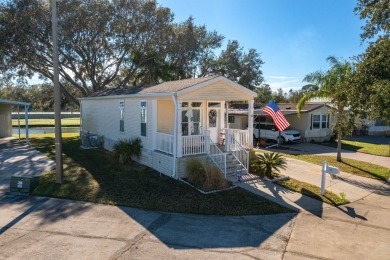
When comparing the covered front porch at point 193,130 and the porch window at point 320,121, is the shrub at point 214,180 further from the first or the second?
the porch window at point 320,121

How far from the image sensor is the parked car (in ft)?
73.0

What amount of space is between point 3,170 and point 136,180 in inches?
242

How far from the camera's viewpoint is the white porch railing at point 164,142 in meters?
11.6

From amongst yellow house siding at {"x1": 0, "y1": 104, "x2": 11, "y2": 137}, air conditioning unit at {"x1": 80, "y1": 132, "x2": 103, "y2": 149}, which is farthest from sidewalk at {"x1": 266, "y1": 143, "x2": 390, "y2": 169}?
yellow house siding at {"x1": 0, "y1": 104, "x2": 11, "y2": 137}

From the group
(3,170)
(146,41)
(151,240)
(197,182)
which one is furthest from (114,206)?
(146,41)

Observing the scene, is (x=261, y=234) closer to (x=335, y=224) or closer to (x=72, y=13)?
(x=335, y=224)

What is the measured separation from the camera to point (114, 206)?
8344 mm

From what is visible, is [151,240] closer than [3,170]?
Yes

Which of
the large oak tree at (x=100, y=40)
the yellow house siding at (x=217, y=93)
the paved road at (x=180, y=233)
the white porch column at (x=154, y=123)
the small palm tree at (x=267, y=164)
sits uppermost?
the large oak tree at (x=100, y=40)

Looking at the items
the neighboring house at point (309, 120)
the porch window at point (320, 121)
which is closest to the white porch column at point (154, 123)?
the neighboring house at point (309, 120)

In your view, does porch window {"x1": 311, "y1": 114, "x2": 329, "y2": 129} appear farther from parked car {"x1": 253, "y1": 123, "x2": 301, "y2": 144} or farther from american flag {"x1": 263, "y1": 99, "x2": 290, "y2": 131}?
american flag {"x1": 263, "y1": 99, "x2": 290, "y2": 131}

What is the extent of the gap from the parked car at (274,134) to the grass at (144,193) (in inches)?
504

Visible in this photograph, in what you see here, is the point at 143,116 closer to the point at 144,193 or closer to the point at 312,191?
the point at 144,193

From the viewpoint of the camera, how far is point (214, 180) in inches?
397
